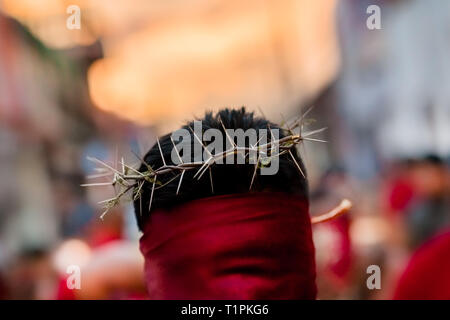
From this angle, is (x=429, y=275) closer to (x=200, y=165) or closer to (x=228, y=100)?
(x=200, y=165)

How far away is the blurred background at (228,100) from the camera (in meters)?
4.23

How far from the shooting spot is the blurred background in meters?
4.23

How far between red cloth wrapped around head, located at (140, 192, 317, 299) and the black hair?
0.05ft

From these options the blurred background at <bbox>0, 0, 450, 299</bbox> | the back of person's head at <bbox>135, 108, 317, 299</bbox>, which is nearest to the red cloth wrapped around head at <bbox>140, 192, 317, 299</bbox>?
the back of person's head at <bbox>135, 108, 317, 299</bbox>

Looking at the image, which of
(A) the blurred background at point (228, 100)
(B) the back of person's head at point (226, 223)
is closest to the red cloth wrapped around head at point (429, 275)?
(B) the back of person's head at point (226, 223)

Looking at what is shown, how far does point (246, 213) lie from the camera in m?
1.22

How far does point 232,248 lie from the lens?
1.21 m

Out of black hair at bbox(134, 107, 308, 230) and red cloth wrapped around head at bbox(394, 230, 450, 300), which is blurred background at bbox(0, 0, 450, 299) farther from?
black hair at bbox(134, 107, 308, 230)

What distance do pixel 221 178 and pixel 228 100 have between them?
4770 mm

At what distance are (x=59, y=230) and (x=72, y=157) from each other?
6.32 ft

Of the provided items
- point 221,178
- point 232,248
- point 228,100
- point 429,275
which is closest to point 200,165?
point 221,178

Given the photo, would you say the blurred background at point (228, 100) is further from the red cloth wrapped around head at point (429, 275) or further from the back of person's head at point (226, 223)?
the back of person's head at point (226, 223)
